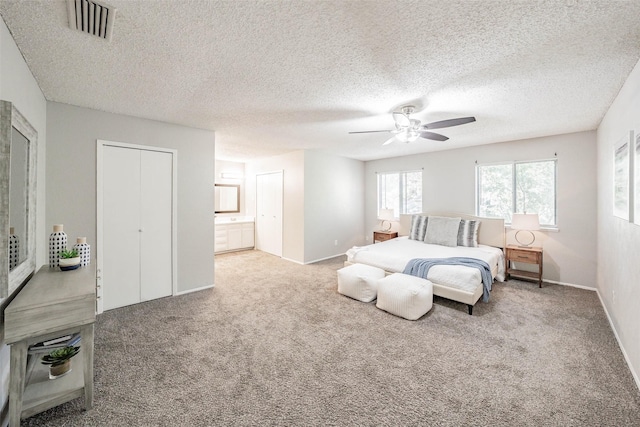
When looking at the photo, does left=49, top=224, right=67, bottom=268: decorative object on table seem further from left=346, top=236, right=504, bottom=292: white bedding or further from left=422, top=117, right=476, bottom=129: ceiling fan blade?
left=422, top=117, right=476, bottom=129: ceiling fan blade

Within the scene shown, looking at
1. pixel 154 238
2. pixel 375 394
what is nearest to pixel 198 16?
pixel 375 394

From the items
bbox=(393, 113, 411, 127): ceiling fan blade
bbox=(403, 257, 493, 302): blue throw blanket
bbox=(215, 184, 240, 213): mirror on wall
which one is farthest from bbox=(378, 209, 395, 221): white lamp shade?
bbox=(215, 184, 240, 213): mirror on wall

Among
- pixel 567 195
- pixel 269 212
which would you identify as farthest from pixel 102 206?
pixel 567 195

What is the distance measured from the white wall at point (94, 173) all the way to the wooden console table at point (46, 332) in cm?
138

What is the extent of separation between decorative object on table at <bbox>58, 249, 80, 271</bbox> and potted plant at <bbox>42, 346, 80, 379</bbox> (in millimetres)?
623

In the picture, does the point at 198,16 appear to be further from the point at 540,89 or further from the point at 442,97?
the point at 540,89

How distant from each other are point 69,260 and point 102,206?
4.09 feet

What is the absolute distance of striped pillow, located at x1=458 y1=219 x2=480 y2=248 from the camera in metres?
4.64

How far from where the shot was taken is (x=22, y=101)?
81.1 inches

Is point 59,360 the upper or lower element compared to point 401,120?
lower

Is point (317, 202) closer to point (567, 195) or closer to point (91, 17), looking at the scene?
point (567, 195)

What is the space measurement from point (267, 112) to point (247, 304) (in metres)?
2.42

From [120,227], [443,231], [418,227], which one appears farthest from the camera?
[418,227]

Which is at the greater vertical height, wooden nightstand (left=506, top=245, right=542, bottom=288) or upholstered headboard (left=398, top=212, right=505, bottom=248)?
upholstered headboard (left=398, top=212, right=505, bottom=248)
